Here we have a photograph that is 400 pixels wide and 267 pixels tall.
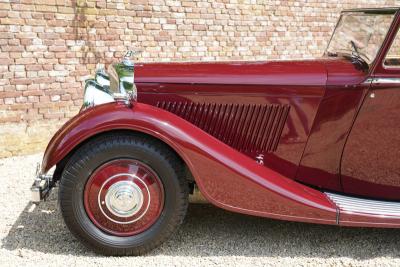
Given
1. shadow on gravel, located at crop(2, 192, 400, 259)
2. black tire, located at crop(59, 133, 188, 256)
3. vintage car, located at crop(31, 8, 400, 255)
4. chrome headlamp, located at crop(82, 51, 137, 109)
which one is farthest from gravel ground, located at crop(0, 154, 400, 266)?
chrome headlamp, located at crop(82, 51, 137, 109)

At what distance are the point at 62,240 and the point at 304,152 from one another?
189 centimetres

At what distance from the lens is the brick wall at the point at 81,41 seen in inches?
210

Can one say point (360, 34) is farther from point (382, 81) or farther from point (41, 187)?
point (41, 187)

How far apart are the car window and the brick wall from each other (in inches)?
139

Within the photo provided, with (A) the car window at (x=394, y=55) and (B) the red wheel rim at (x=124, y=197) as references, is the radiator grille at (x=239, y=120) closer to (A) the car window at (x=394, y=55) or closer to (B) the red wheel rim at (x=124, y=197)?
(B) the red wheel rim at (x=124, y=197)

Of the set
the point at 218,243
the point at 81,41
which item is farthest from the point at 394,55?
the point at 81,41

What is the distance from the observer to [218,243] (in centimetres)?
343

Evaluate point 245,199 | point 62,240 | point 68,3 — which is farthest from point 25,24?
point 245,199

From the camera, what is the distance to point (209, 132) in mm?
3506

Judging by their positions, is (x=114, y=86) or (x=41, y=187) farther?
(x=114, y=86)

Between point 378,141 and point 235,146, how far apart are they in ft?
3.38

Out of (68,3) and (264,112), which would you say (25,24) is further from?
(264,112)

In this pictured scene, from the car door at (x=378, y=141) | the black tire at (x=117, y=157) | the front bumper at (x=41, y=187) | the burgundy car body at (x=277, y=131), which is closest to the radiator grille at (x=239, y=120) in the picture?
the burgundy car body at (x=277, y=131)

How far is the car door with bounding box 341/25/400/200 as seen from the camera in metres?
3.20
